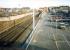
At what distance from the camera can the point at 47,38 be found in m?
4.59

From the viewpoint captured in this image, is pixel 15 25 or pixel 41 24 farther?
pixel 41 24

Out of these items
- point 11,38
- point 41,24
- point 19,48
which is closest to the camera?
point 19,48

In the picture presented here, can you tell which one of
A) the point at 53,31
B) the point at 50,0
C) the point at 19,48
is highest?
the point at 50,0

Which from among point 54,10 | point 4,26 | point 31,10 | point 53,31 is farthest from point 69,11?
point 4,26

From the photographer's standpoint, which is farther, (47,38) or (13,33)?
(13,33)

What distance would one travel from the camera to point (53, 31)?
4.88m

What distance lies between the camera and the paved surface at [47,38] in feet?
14.0

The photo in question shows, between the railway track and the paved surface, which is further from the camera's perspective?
the railway track

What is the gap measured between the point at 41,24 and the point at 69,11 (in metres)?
1.10

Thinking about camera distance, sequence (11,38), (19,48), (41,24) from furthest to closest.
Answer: (41,24) → (11,38) → (19,48)

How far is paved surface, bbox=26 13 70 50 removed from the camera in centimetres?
427

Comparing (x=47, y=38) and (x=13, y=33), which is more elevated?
(x=13, y=33)

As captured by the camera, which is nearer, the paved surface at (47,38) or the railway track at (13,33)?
the paved surface at (47,38)

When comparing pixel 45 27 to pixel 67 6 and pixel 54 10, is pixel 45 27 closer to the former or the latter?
pixel 54 10
